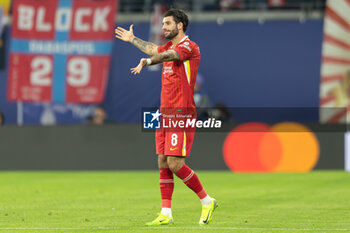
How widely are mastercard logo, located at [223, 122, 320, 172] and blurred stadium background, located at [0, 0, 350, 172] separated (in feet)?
0.08

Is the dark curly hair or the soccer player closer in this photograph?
the soccer player

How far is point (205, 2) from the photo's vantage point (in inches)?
939

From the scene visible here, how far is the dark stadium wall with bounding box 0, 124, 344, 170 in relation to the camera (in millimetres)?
19734

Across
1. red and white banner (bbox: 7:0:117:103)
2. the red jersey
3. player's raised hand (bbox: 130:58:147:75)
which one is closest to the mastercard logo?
red and white banner (bbox: 7:0:117:103)

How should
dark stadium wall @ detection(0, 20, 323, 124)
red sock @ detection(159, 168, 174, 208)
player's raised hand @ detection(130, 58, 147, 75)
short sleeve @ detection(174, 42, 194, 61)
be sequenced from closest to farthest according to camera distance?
player's raised hand @ detection(130, 58, 147, 75)
short sleeve @ detection(174, 42, 194, 61)
red sock @ detection(159, 168, 174, 208)
dark stadium wall @ detection(0, 20, 323, 124)

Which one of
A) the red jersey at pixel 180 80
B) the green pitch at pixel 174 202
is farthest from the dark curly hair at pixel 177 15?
the green pitch at pixel 174 202

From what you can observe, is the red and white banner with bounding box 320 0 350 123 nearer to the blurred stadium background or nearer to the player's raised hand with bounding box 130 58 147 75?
the blurred stadium background

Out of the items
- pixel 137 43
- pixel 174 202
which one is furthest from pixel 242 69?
pixel 137 43

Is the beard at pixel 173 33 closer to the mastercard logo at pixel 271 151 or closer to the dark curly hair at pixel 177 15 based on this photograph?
the dark curly hair at pixel 177 15

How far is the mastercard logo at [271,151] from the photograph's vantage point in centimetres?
1956

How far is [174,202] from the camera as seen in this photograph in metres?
12.1

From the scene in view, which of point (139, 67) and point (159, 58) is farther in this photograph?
point (159, 58)

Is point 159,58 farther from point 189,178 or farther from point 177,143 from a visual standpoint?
point 189,178

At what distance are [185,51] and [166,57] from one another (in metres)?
0.34
